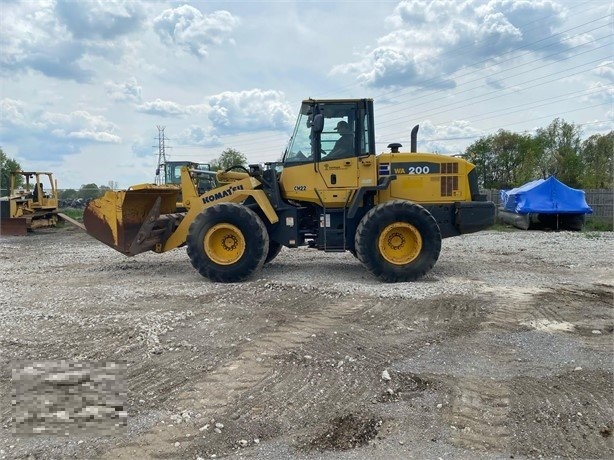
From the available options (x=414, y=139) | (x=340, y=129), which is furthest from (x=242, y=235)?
(x=414, y=139)

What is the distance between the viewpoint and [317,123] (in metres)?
8.30

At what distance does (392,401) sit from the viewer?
3932 mm

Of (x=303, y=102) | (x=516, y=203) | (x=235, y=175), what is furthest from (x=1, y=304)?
(x=516, y=203)

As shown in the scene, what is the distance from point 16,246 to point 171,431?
13277 mm

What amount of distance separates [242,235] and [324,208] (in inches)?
57.0

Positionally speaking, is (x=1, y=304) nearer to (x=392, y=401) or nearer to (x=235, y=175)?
(x=235, y=175)

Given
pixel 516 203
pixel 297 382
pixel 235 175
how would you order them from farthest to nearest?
pixel 516 203, pixel 235 175, pixel 297 382

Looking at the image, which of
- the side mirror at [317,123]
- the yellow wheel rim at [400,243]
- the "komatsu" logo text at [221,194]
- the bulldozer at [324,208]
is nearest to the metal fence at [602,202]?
the bulldozer at [324,208]

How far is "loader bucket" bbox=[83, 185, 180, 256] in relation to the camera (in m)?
8.96

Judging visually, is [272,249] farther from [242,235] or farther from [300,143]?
[300,143]

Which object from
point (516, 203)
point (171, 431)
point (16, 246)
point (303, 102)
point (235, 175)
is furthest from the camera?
point (516, 203)

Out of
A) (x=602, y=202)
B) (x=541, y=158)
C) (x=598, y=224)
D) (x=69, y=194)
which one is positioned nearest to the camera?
(x=598, y=224)

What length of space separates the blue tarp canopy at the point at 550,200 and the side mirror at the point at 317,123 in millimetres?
11856

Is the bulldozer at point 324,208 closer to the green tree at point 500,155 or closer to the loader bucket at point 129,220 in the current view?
the loader bucket at point 129,220
